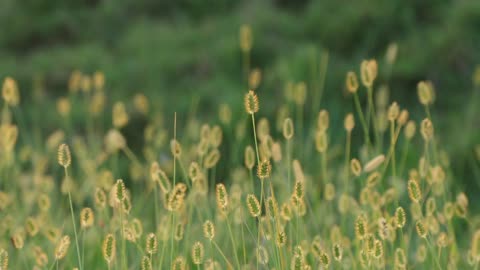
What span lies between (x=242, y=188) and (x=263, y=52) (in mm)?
1311

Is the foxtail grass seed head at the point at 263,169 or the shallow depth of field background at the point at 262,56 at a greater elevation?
the shallow depth of field background at the point at 262,56

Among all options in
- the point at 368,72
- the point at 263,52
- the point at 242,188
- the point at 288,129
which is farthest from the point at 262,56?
the point at 288,129

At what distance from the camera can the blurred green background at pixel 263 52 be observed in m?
3.33

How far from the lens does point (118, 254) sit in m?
1.88

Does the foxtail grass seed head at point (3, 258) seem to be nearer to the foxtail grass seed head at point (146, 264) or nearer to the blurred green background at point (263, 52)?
the foxtail grass seed head at point (146, 264)

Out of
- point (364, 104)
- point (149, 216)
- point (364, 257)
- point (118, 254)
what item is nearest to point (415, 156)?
point (364, 104)

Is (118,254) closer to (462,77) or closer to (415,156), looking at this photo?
(415,156)

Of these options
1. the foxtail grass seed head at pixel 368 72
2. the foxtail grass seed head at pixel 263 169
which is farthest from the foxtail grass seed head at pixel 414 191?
the foxtail grass seed head at pixel 368 72

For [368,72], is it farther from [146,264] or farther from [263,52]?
[263,52]

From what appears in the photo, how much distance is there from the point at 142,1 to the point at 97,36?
33 cm

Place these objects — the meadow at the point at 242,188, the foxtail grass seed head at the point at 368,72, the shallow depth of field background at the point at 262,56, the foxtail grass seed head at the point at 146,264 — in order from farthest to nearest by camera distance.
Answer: the shallow depth of field background at the point at 262,56, the foxtail grass seed head at the point at 368,72, the meadow at the point at 242,188, the foxtail grass seed head at the point at 146,264

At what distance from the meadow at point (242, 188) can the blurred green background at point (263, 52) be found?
4 centimetres

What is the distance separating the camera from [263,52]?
3598mm

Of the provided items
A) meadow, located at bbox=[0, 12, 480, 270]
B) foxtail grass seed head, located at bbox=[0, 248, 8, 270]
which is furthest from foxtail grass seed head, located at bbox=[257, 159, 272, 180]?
foxtail grass seed head, located at bbox=[0, 248, 8, 270]
